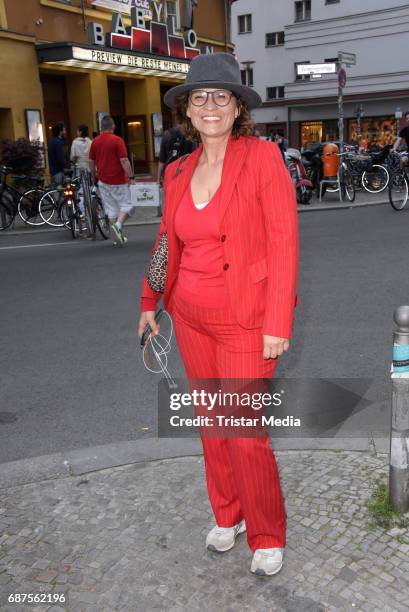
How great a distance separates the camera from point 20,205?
13.1 m

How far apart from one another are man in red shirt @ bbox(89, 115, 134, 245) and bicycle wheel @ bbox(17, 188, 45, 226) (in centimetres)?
324

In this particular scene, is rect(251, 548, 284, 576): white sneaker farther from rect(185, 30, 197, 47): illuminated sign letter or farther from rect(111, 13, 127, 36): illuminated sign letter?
rect(185, 30, 197, 47): illuminated sign letter

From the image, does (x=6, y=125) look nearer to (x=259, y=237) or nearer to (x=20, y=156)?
(x=20, y=156)

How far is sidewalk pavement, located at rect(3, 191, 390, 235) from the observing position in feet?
42.2

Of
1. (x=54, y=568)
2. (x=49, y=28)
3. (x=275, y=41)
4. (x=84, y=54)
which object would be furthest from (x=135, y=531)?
(x=275, y=41)

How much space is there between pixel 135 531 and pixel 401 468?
3.86ft

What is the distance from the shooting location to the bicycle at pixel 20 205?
1272cm

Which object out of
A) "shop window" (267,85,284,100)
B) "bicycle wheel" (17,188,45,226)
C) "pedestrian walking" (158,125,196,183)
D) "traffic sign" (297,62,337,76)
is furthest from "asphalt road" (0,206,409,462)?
"shop window" (267,85,284,100)

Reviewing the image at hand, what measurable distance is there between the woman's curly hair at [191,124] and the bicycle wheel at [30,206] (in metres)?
10.9

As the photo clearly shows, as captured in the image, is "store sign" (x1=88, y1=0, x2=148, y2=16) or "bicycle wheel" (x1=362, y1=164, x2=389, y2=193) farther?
"store sign" (x1=88, y1=0, x2=148, y2=16)

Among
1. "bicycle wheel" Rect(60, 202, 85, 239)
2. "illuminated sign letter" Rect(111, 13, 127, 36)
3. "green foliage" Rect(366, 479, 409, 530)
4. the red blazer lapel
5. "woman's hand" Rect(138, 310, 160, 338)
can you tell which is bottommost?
"green foliage" Rect(366, 479, 409, 530)

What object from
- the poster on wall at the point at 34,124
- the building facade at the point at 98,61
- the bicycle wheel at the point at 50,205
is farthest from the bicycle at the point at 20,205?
the building facade at the point at 98,61

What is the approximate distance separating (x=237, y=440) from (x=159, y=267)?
756 millimetres

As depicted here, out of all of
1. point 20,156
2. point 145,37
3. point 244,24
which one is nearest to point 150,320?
point 20,156
